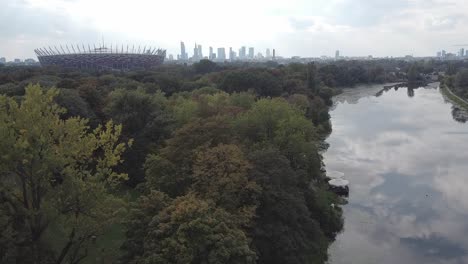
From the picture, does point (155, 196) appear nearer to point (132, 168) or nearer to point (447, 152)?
point (132, 168)

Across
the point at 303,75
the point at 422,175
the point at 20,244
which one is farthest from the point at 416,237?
the point at 303,75

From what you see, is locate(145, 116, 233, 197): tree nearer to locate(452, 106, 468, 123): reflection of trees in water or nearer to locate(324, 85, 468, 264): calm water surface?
locate(324, 85, 468, 264): calm water surface

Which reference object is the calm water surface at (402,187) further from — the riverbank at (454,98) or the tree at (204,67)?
the tree at (204,67)

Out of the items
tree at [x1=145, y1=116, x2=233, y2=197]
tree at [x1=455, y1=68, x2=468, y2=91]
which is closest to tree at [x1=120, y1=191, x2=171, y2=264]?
tree at [x1=145, y1=116, x2=233, y2=197]

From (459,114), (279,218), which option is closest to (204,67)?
(459,114)

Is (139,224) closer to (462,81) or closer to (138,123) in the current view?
(138,123)

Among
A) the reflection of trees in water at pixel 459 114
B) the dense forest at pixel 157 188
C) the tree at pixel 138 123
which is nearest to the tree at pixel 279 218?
the dense forest at pixel 157 188
